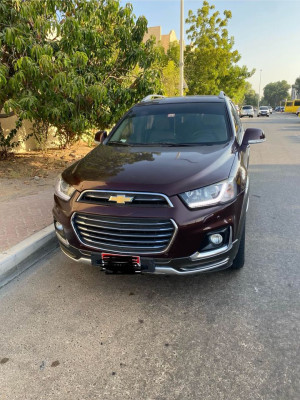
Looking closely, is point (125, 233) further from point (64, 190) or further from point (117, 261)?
point (64, 190)

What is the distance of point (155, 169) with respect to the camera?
296cm

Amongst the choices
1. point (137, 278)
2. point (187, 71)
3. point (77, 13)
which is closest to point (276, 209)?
point (137, 278)

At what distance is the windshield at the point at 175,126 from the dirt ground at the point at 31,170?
9.12 feet

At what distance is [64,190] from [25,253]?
112 cm

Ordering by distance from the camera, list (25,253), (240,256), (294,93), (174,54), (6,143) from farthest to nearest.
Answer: (294,93) < (174,54) < (6,143) < (25,253) < (240,256)

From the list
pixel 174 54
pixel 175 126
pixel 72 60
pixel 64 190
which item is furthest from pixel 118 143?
pixel 174 54

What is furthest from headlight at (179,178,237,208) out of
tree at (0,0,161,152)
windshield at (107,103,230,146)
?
tree at (0,0,161,152)

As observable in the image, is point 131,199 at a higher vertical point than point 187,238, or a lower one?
higher

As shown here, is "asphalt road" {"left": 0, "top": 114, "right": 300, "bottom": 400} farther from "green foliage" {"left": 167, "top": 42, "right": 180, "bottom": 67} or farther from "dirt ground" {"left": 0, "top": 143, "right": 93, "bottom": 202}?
"green foliage" {"left": 167, "top": 42, "right": 180, "bottom": 67}

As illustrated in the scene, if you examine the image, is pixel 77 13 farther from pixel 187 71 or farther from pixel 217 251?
pixel 187 71

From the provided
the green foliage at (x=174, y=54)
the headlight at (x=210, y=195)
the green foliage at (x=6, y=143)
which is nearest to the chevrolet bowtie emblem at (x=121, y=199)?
the headlight at (x=210, y=195)

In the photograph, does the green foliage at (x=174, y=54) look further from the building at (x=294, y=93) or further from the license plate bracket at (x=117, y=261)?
the building at (x=294, y=93)

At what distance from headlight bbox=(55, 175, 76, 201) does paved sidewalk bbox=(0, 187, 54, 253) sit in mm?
1123

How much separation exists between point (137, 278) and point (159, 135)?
5.82ft
